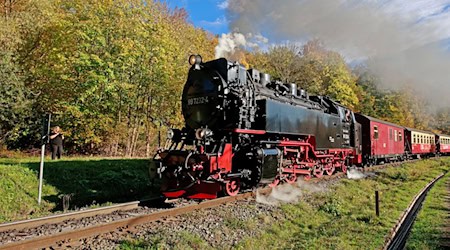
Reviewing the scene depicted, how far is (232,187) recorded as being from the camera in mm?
8031

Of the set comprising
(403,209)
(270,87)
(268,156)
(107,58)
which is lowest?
(403,209)

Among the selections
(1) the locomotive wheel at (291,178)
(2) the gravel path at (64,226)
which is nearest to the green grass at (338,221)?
(1) the locomotive wheel at (291,178)

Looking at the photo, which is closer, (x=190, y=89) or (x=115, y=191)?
(x=190, y=89)

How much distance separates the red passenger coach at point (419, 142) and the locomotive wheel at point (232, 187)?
73.7ft

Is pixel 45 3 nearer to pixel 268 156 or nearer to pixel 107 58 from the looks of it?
pixel 107 58

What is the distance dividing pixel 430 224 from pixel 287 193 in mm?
3570

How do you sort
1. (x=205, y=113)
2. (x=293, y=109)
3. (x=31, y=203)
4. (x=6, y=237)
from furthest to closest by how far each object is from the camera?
(x=293, y=109), (x=205, y=113), (x=31, y=203), (x=6, y=237)

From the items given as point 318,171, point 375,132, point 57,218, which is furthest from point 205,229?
point 375,132

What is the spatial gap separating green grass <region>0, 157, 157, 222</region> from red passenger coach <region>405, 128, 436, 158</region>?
75.1 feet

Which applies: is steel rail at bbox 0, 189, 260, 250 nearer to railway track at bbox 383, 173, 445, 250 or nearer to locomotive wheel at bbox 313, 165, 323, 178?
railway track at bbox 383, 173, 445, 250

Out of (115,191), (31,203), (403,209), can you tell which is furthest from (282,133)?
(31,203)

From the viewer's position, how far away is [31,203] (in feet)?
25.4

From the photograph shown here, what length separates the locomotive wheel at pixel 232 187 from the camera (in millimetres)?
7773

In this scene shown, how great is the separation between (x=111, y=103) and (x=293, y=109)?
985 cm
